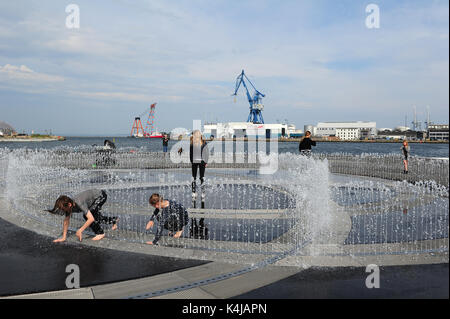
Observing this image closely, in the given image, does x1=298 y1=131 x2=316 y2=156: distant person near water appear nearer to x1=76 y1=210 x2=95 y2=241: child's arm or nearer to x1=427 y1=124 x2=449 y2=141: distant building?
x1=76 y1=210 x2=95 y2=241: child's arm

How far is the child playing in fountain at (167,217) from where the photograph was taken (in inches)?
255

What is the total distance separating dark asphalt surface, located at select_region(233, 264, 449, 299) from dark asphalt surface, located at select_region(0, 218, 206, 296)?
5.11 ft

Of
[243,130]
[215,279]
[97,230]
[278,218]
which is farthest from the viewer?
[243,130]

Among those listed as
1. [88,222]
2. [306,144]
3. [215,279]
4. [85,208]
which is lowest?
[215,279]

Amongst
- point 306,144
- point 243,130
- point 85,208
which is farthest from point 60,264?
point 243,130

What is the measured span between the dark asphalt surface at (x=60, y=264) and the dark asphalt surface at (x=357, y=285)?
61.3 inches

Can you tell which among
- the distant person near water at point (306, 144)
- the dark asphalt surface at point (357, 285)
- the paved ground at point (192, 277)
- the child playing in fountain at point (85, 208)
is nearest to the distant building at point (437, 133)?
the distant person near water at point (306, 144)

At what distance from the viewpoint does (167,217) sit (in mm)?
6691

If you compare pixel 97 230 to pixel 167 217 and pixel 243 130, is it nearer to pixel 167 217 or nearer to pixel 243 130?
pixel 167 217

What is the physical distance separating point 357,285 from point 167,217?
145 inches

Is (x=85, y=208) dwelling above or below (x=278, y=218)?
above

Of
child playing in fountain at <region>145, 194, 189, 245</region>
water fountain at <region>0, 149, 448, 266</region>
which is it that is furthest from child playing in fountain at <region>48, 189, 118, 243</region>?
child playing in fountain at <region>145, 194, 189, 245</region>

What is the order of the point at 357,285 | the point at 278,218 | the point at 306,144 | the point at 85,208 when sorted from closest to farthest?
the point at 357,285, the point at 85,208, the point at 278,218, the point at 306,144
